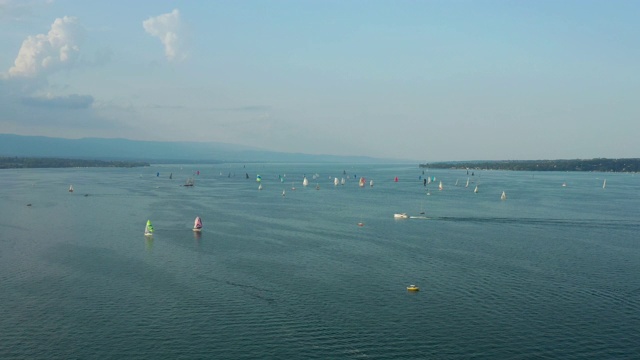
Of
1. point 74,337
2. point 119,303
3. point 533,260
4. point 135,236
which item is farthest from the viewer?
point 135,236

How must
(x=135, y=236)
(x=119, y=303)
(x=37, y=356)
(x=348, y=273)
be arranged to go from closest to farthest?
1. (x=37, y=356)
2. (x=119, y=303)
3. (x=348, y=273)
4. (x=135, y=236)

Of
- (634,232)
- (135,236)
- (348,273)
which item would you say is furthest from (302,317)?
(634,232)

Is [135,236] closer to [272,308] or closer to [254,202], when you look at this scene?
[272,308]

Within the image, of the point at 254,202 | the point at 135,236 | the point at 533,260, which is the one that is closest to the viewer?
the point at 533,260

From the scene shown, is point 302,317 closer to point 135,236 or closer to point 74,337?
point 74,337

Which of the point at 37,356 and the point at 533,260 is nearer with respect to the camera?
the point at 37,356

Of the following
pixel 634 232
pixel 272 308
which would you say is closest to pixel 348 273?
pixel 272 308
